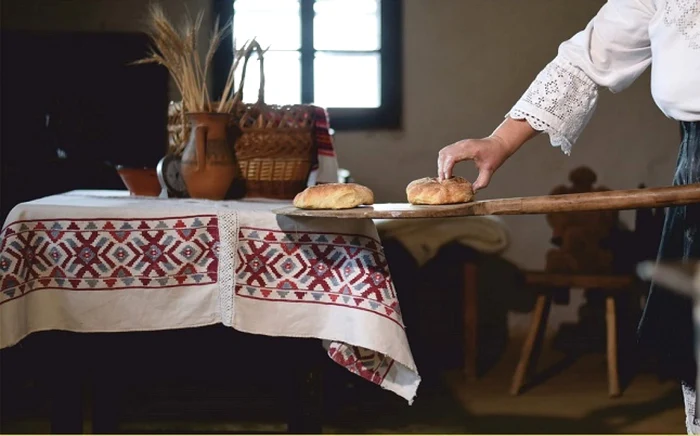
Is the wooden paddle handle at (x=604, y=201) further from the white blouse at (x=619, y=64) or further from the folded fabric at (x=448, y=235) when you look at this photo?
the folded fabric at (x=448, y=235)

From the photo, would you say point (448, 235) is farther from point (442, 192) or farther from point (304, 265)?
point (442, 192)

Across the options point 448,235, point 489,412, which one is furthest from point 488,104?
point 489,412

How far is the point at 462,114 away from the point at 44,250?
322cm

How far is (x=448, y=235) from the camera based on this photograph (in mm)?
3943

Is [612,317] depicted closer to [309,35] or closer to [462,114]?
[462,114]

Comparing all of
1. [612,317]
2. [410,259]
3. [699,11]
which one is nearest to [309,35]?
[410,259]

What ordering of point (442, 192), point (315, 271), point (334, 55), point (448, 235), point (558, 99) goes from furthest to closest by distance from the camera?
point (334, 55)
point (448, 235)
point (315, 271)
point (558, 99)
point (442, 192)

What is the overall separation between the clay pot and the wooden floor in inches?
39.5

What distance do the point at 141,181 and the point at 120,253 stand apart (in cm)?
56

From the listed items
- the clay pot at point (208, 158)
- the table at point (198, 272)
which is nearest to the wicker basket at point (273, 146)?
the clay pot at point (208, 158)

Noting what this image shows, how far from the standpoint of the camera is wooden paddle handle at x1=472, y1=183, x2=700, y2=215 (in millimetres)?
1181

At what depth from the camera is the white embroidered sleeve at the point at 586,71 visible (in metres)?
1.56

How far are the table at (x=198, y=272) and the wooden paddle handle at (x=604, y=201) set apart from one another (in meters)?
0.51

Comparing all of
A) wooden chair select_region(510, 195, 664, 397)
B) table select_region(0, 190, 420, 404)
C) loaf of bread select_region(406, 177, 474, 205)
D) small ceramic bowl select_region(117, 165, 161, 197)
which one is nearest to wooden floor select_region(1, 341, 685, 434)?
wooden chair select_region(510, 195, 664, 397)
